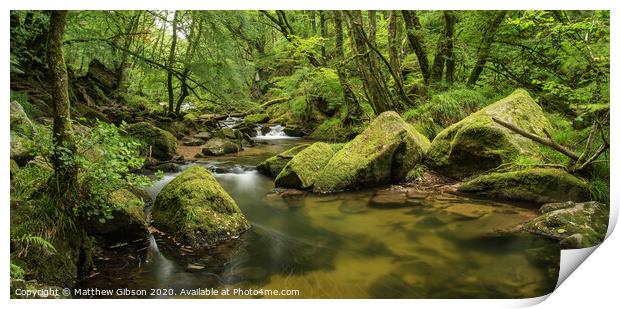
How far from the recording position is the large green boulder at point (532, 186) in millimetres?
4535

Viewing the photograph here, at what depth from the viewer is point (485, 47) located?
23.7ft

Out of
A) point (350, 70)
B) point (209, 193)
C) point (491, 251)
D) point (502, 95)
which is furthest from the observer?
point (350, 70)

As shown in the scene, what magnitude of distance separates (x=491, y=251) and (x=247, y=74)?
5670mm

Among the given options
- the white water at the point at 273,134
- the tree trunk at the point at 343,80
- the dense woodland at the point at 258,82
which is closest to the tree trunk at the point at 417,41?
the dense woodland at the point at 258,82

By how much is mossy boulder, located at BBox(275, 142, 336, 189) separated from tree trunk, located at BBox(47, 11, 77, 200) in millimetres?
3343

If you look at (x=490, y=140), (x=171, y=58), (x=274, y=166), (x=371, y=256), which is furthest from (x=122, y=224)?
(x=171, y=58)

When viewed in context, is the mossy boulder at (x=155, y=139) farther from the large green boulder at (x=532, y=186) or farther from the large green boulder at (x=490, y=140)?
the large green boulder at (x=532, y=186)

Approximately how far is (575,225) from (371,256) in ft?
6.53

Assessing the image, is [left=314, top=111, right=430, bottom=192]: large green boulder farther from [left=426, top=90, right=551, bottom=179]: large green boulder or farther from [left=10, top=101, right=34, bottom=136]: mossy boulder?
[left=10, top=101, right=34, bottom=136]: mossy boulder

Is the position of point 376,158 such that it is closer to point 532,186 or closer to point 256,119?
point 532,186
